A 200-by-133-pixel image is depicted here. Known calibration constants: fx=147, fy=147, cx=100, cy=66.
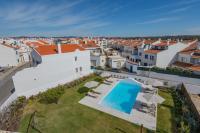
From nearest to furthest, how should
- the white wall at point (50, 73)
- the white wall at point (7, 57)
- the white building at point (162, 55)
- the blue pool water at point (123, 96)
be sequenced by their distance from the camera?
the blue pool water at point (123, 96)
the white wall at point (50, 73)
the white building at point (162, 55)
the white wall at point (7, 57)

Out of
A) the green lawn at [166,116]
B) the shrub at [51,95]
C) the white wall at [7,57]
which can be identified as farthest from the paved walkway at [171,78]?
the white wall at [7,57]

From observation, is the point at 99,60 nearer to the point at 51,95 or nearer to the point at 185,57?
the point at 51,95

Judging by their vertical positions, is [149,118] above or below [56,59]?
below

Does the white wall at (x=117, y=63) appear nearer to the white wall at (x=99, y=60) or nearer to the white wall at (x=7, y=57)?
the white wall at (x=99, y=60)

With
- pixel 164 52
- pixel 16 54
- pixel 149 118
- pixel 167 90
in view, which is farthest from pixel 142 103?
pixel 16 54

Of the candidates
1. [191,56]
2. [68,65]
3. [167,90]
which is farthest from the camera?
[191,56]

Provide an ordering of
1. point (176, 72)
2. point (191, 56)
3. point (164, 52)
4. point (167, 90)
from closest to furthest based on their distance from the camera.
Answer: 1. point (167, 90)
2. point (176, 72)
3. point (191, 56)
4. point (164, 52)

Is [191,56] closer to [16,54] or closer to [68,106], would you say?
[68,106]
